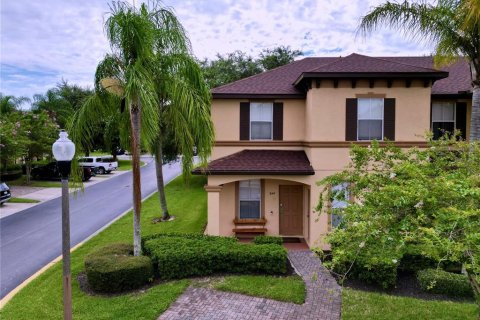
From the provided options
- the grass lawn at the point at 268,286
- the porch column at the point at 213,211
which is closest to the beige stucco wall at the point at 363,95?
the porch column at the point at 213,211

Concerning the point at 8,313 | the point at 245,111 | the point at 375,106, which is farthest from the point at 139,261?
the point at 375,106

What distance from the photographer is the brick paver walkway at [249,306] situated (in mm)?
8016

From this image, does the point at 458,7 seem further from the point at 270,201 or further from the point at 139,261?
the point at 139,261

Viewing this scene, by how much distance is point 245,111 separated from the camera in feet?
48.4

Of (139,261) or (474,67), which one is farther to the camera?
(474,67)

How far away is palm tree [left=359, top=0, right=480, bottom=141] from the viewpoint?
1073 centimetres

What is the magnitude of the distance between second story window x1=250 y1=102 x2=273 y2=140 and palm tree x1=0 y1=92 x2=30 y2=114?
26.6 meters

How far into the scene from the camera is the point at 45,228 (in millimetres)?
16297

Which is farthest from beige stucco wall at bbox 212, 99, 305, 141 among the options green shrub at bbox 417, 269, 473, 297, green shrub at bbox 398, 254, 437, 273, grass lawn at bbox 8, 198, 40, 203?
grass lawn at bbox 8, 198, 40, 203

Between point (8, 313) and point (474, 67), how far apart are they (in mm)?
14281

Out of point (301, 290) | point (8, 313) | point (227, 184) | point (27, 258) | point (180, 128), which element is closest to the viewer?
point (8, 313)

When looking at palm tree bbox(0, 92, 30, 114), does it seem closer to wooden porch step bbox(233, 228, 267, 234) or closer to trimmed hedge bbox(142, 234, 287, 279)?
wooden porch step bbox(233, 228, 267, 234)

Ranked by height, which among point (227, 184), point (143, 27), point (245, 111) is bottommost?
point (227, 184)

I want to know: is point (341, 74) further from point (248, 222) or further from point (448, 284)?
point (448, 284)
